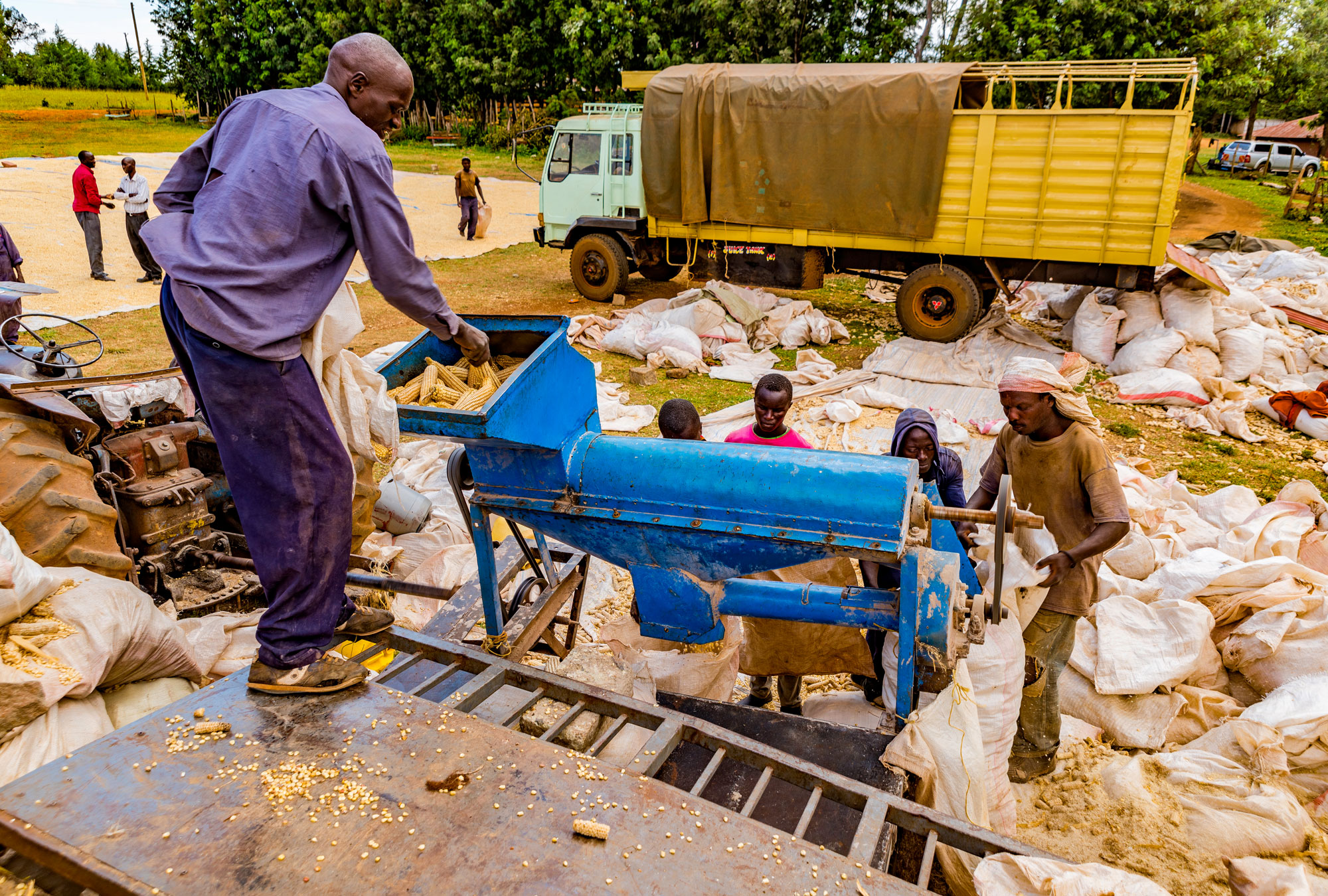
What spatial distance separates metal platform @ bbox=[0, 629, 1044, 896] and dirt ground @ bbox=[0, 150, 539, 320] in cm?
906

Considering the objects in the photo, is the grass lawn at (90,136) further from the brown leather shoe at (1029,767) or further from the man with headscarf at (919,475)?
the brown leather shoe at (1029,767)

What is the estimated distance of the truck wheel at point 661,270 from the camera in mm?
10883

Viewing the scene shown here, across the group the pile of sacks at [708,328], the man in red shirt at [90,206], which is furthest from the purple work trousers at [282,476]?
the man in red shirt at [90,206]

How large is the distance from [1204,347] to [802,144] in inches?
182

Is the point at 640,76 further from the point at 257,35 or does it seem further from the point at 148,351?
the point at 257,35

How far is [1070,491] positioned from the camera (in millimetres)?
2939

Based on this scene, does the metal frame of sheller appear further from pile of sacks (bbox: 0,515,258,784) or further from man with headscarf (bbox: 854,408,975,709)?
man with headscarf (bbox: 854,408,975,709)

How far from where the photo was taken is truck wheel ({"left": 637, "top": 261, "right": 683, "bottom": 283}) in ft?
35.7

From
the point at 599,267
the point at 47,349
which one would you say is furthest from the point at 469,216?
the point at 47,349

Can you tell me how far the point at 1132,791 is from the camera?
2998 mm

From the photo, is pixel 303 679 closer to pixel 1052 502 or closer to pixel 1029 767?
pixel 1052 502

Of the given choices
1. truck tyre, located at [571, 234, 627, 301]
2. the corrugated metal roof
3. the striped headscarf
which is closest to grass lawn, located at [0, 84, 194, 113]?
truck tyre, located at [571, 234, 627, 301]

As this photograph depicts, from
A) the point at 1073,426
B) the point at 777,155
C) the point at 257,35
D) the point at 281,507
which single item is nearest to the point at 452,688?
the point at 281,507

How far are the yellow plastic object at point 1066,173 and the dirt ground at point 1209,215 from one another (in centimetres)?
907
